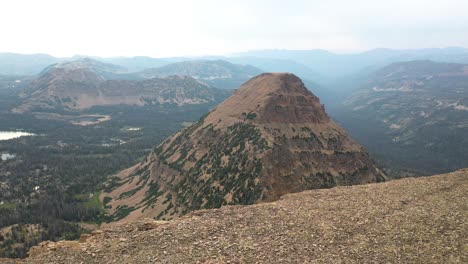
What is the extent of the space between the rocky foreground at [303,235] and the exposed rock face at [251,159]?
5718 centimetres

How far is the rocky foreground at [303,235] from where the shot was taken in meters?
Answer: 34.4

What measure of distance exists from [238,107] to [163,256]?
139 meters

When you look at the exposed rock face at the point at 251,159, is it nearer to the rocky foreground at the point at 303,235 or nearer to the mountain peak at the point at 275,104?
the mountain peak at the point at 275,104

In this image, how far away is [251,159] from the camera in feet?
393

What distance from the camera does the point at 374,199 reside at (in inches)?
1898

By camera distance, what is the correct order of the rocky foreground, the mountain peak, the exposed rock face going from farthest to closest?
the mountain peak
the exposed rock face
the rocky foreground

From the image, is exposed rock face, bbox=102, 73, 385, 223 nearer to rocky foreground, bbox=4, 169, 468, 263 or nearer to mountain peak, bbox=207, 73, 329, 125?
mountain peak, bbox=207, 73, 329, 125

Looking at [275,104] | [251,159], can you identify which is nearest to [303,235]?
[251,159]

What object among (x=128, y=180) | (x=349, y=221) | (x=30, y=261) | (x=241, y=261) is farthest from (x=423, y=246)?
(x=128, y=180)

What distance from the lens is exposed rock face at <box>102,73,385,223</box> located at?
115188mm

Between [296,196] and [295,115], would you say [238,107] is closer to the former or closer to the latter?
[295,115]

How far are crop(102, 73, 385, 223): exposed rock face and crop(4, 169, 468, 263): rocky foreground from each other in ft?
188

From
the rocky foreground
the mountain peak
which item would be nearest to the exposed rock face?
the mountain peak

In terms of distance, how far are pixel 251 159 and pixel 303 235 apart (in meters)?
81.2
